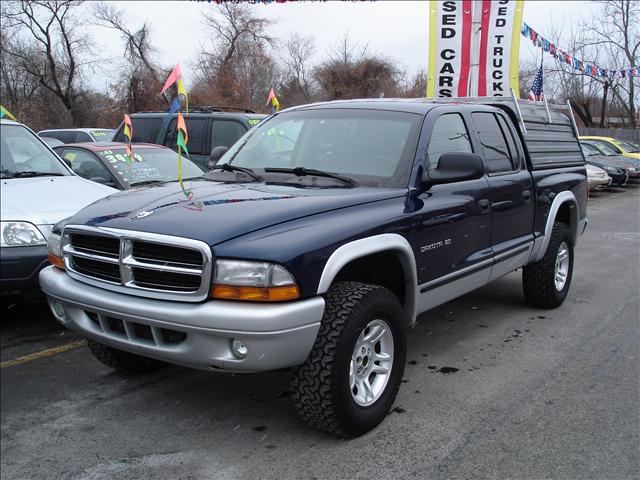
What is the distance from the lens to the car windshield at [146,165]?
683 centimetres

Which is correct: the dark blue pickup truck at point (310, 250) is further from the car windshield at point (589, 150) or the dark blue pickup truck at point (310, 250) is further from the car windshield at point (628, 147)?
the car windshield at point (628, 147)

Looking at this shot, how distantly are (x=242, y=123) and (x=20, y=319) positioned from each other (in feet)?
15.5

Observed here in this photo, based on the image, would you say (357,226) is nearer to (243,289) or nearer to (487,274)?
(243,289)

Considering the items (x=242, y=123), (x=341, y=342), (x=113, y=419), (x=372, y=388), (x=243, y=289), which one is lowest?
(x=113, y=419)


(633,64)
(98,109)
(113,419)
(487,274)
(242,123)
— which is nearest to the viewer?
(113,419)

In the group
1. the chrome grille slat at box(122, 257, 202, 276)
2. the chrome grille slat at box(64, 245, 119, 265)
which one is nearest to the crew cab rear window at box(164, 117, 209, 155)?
the chrome grille slat at box(64, 245, 119, 265)

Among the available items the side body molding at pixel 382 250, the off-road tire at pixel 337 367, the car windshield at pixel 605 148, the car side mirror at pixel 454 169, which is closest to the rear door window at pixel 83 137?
the car side mirror at pixel 454 169

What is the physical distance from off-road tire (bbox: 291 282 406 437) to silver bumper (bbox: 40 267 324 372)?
0.34 ft

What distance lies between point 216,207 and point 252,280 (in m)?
0.62

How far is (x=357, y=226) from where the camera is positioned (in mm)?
3238

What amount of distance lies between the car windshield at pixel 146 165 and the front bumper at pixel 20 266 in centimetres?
213

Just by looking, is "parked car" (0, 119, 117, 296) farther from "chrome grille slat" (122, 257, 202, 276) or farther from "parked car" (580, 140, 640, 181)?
"parked car" (580, 140, 640, 181)

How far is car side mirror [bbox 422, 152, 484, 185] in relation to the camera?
12.2 ft

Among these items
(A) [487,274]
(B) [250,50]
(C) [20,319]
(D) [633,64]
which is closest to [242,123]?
(C) [20,319]
